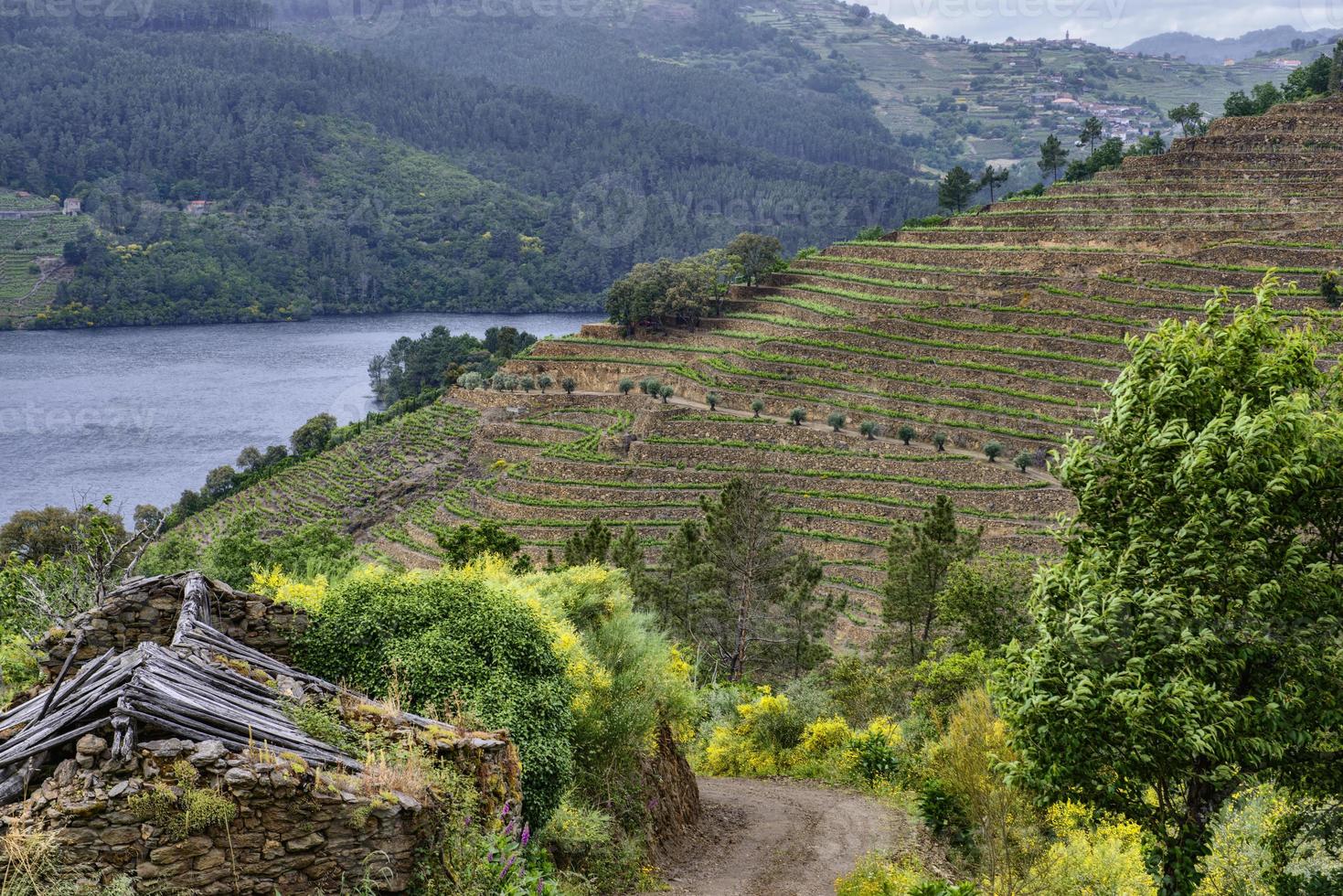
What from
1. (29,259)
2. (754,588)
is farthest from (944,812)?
(29,259)

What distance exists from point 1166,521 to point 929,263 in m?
56.6

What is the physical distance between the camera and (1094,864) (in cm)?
1329

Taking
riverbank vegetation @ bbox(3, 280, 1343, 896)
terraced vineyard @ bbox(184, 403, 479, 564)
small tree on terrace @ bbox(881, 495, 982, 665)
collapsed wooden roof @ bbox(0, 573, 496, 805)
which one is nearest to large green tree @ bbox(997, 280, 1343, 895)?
riverbank vegetation @ bbox(3, 280, 1343, 896)

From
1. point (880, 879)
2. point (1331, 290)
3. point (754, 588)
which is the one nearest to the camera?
point (880, 879)

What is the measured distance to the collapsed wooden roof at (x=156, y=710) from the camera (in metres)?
8.55

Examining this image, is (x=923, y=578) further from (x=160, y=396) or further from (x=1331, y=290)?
(x=160, y=396)

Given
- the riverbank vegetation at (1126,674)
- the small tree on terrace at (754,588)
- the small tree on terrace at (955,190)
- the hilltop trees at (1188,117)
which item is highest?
the hilltop trees at (1188,117)

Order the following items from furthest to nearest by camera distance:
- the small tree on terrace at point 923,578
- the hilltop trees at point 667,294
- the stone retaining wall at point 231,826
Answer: the hilltop trees at point 667,294 < the small tree on terrace at point 923,578 < the stone retaining wall at point 231,826

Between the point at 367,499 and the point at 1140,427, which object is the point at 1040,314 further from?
the point at 1140,427

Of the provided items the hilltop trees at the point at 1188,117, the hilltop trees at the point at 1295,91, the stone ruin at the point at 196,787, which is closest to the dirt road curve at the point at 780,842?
the stone ruin at the point at 196,787

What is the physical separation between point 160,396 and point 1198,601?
125555mm

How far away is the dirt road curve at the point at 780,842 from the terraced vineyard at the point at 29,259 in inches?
6205

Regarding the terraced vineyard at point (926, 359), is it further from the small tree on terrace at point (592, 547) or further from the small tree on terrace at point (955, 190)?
the small tree on terrace at point (955, 190)

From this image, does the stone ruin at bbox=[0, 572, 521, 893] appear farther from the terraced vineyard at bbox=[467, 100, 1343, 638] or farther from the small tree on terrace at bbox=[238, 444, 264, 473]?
the small tree on terrace at bbox=[238, 444, 264, 473]
